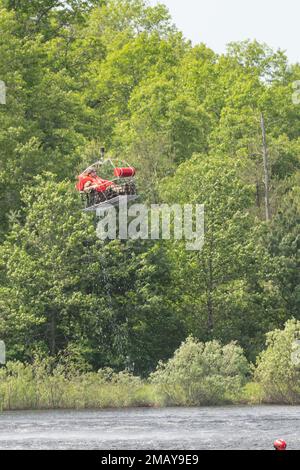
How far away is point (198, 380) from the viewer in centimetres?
5456

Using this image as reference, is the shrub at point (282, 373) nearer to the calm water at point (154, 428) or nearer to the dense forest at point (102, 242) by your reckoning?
the calm water at point (154, 428)

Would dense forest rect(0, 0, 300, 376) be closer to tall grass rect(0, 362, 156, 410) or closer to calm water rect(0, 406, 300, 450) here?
tall grass rect(0, 362, 156, 410)

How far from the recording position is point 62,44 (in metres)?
79.3

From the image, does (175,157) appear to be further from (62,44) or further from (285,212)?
(285,212)

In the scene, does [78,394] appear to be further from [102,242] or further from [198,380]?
[102,242]

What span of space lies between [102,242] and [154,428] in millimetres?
17708

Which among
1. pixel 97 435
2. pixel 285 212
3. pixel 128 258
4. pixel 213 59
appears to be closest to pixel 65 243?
pixel 128 258

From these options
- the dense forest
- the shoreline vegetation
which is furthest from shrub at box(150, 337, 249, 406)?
the dense forest

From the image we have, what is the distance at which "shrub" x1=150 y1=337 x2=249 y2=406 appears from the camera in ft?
178

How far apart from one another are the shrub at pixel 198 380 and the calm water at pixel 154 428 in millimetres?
1750

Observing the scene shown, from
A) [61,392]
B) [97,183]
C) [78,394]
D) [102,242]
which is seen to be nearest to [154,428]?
[78,394]

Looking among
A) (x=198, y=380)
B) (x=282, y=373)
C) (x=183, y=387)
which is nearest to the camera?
(x=282, y=373)

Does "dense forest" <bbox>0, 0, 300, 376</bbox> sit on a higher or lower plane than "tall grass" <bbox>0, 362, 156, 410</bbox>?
higher

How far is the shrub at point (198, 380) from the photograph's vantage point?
54.3m
